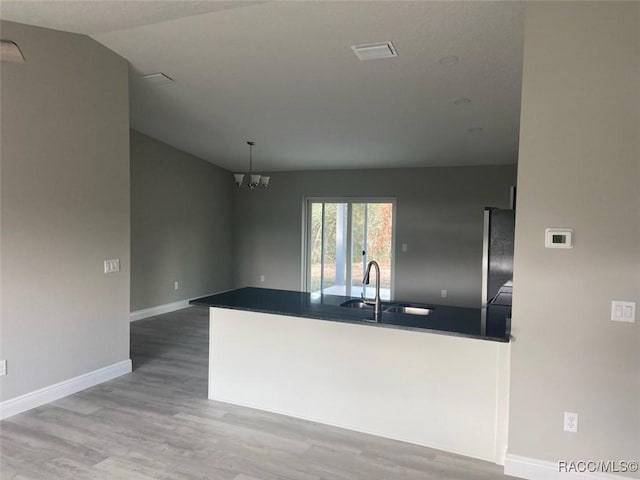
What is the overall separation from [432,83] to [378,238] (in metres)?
3.75

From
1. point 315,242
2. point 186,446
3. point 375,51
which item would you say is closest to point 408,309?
point 186,446

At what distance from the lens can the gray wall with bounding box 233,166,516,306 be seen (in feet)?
21.7

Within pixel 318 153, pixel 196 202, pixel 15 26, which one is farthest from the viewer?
pixel 196 202

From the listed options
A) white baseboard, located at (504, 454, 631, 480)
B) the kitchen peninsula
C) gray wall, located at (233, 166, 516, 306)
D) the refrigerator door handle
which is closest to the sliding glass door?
gray wall, located at (233, 166, 516, 306)

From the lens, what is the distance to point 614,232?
221 centimetres

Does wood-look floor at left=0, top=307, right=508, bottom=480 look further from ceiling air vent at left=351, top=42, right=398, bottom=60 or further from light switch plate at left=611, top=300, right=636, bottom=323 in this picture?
ceiling air vent at left=351, top=42, right=398, bottom=60

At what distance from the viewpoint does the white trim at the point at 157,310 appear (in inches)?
237

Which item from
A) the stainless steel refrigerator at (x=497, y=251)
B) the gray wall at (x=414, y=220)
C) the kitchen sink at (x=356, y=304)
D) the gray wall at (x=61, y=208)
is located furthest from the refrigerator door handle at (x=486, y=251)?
the gray wall at (x=61, y=208)

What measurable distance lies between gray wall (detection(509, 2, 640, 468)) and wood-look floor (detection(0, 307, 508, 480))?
2.03ft

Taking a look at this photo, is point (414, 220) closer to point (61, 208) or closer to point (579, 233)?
point (579, 233)

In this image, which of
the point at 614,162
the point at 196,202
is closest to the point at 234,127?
the point at 196,202

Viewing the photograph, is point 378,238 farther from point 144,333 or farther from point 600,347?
point 600,347

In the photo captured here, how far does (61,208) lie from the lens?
11.2 feet

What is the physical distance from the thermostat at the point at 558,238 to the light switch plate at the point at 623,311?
38 cm
